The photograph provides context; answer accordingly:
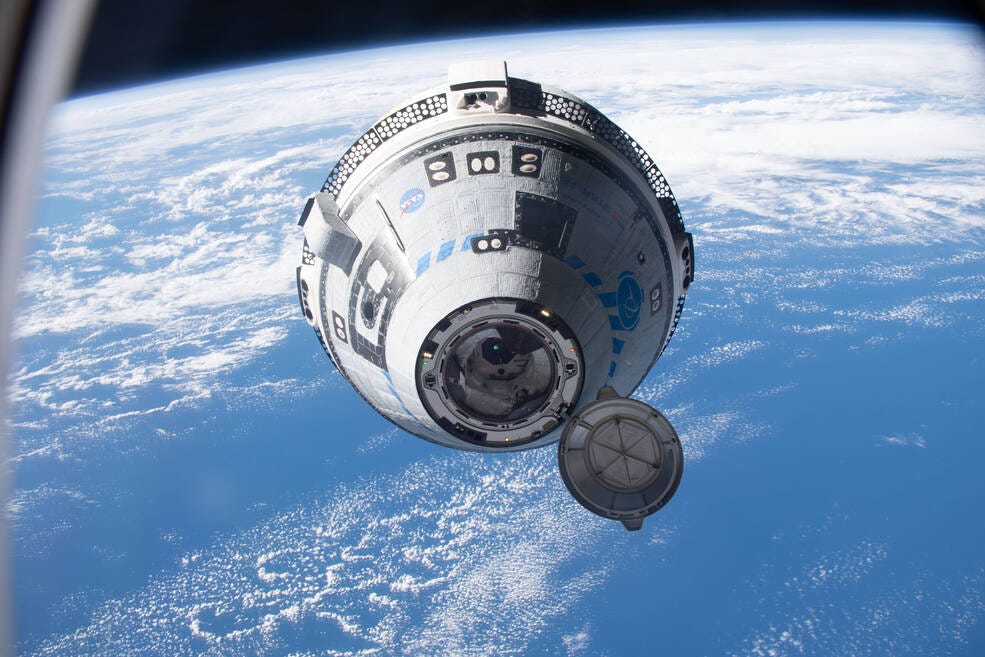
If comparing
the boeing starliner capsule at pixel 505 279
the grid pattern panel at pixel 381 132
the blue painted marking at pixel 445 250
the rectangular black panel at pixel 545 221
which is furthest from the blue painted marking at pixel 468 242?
the grid pattern panel at pixel 381 132

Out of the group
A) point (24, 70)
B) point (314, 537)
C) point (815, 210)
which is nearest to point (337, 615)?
point (314, 537)

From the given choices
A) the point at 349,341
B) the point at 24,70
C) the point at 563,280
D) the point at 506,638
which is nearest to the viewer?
the point at 24,70

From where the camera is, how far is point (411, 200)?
6.20 metres

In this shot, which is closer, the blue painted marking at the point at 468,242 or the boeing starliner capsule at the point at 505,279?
the boeing starliner capsule at the point at 505,279

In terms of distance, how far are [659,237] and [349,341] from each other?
13.1ft

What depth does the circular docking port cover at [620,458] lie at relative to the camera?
4.83 meters

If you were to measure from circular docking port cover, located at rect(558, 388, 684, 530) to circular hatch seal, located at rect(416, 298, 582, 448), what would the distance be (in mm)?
648

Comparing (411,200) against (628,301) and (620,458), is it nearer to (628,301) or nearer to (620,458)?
(628,301)

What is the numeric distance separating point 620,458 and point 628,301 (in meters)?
1.93

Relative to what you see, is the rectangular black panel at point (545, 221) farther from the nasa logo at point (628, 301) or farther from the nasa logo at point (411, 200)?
the nasa logo at point (411, 200)

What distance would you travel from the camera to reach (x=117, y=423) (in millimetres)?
31891

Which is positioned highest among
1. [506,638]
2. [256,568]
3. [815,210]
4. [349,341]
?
[349,341]

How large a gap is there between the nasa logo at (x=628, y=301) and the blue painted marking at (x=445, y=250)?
6.11 ft

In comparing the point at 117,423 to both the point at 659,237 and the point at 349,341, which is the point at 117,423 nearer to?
the point at 349,341
